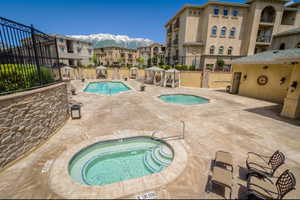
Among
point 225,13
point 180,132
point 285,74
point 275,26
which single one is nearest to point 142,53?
point 225,13

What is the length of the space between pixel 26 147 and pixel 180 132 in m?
5.11

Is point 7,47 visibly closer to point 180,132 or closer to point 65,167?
point 65,167

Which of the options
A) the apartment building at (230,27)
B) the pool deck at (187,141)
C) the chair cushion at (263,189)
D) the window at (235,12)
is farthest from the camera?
the window at (235,12)

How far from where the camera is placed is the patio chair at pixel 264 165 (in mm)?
3013

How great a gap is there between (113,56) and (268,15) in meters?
51.8

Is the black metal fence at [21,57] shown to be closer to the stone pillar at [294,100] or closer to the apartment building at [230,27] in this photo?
the stone pillar at [294,100]

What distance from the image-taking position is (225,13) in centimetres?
2319

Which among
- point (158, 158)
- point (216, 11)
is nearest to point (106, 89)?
point (158, 158)

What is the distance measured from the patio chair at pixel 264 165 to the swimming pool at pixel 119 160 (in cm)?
200

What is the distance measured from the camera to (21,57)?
3957 mm

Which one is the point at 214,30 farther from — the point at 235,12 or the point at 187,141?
the point at 187,141

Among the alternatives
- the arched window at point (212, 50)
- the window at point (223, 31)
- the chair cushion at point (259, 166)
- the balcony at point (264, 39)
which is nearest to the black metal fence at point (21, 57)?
the chair cushion at point (259, 166)

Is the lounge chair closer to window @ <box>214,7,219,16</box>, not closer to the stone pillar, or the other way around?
the stone pillar

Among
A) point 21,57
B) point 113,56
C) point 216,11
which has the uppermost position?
point 216,11
